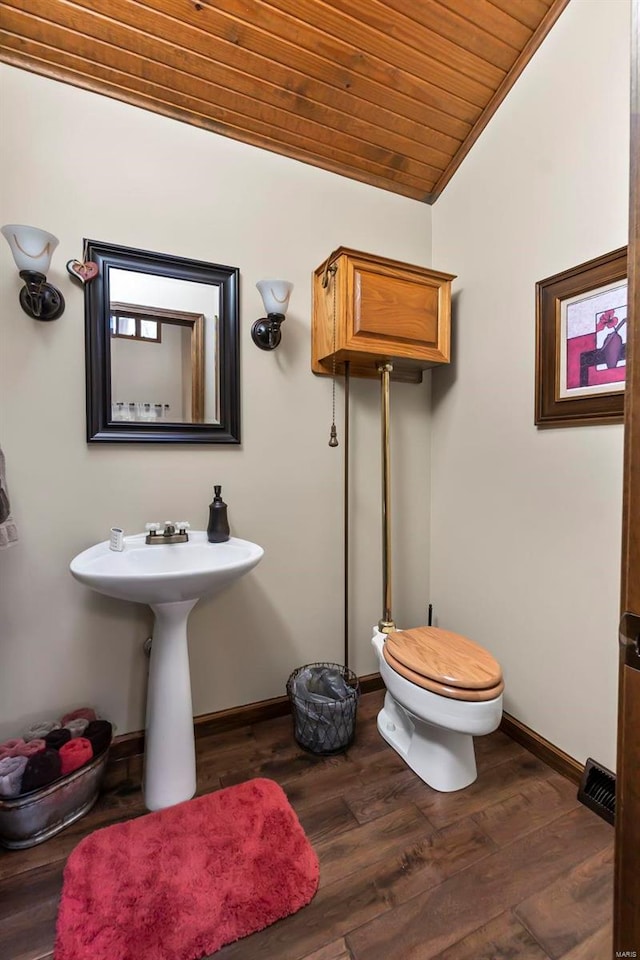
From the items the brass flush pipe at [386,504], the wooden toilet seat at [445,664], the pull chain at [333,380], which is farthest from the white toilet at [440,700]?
the pull chain at [333,380]

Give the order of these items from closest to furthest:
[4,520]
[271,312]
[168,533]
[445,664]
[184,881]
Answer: [184,881]
[4,520]
[445,664]
[168,533]
[271,312]

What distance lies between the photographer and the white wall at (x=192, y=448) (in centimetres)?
143

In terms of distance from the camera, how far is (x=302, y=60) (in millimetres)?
1514

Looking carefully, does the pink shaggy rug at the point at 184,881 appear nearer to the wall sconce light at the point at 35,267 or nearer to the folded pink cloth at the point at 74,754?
the folded pink cloth at the point at 74,754

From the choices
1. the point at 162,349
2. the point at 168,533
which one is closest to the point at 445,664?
the point at 168,533

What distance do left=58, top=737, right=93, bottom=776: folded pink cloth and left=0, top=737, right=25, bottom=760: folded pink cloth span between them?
13 cm

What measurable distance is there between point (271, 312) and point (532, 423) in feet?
3.64

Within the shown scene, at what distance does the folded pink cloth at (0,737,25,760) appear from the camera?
130 cm

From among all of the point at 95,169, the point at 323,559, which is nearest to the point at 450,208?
the point at 95,169

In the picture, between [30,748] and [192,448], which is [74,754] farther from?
[192,448]

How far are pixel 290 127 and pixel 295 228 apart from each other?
0.37 m

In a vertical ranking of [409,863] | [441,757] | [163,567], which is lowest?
[409,863]

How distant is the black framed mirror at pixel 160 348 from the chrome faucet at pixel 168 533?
33cm

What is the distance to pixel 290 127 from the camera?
1.71 meters
